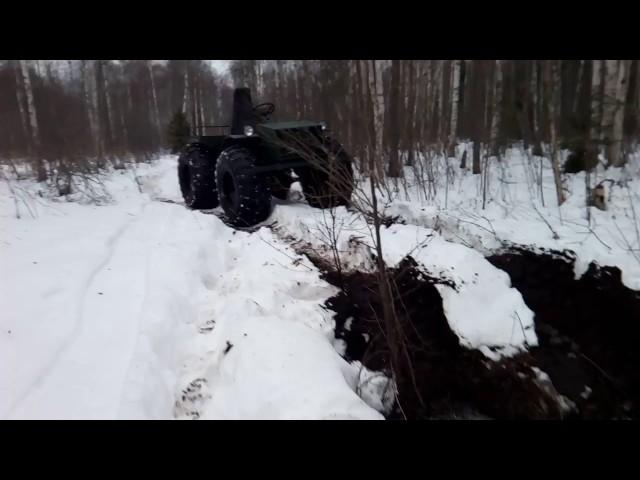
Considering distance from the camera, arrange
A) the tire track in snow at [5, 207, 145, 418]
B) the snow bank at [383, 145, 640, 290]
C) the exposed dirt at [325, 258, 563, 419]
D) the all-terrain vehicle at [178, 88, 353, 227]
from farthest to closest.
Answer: the all-terrain vehicle at [178, 88, 353, 227]
the snow bank at [383, 145, 640, 290]
the exposed dirt at [325, 258, 563, 419]
the tire track in snow at [5, 207, 145, 418]

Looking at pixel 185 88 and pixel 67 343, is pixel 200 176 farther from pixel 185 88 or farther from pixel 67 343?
pixel 185 88

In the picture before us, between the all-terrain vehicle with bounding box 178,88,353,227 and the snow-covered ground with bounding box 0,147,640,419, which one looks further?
the all-terrain vehicle with bounding box 178,88,353,227

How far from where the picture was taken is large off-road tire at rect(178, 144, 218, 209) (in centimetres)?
727

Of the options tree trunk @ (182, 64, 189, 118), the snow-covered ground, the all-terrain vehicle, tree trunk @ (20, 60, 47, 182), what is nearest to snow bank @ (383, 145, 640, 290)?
the snow-covered ground

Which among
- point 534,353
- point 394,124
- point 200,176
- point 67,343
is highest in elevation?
point 394,124

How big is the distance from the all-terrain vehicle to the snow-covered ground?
479 millimetres

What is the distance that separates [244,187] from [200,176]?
1.80 metres

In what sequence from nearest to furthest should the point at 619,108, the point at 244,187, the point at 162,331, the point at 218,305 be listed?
the point at 162,331 < the point at 218,305 < the point at 244,187 < the point at 619,108

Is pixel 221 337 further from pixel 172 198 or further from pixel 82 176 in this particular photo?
pixel 82 176

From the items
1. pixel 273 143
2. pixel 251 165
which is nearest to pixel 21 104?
pixel 251 165

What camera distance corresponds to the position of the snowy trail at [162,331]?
7.37 feet

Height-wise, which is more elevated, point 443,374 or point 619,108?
point 619,108

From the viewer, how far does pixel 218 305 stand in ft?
12.0

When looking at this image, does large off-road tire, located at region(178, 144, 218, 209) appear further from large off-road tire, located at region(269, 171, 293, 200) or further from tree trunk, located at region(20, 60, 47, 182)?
tree trunk, located at region(20, 60, 47, 182)
